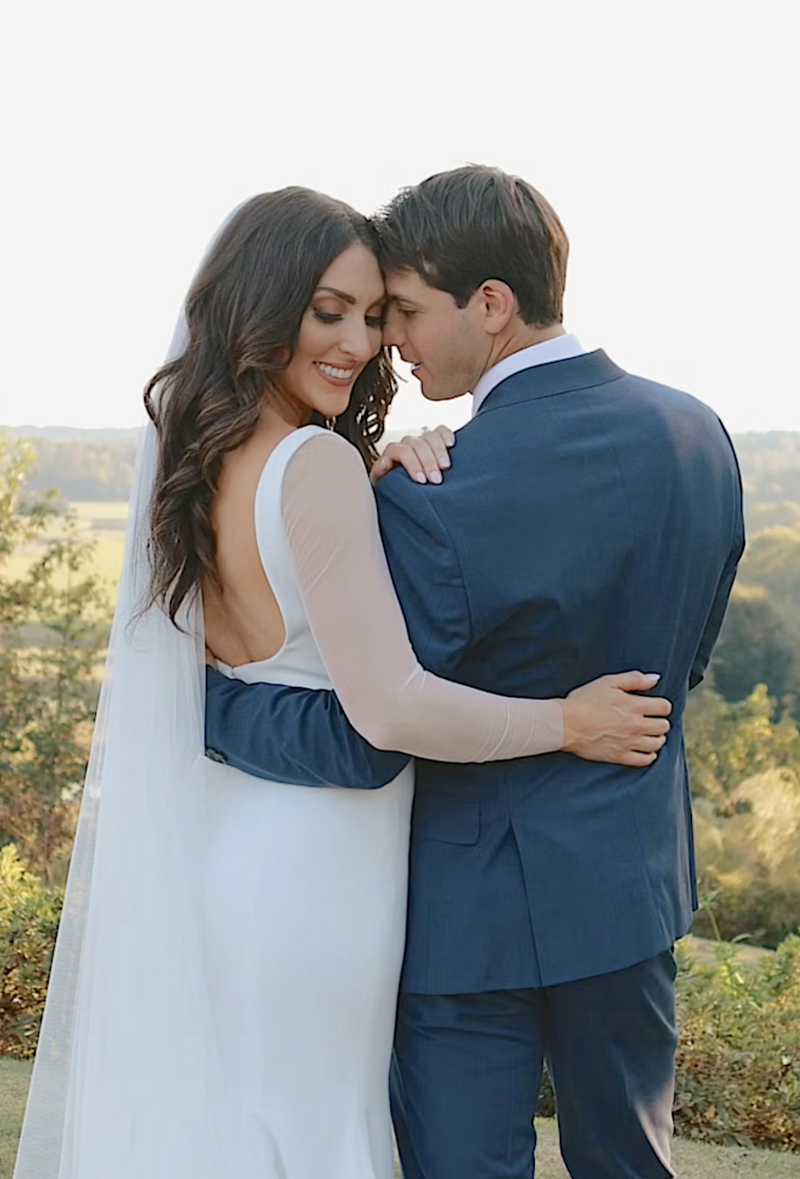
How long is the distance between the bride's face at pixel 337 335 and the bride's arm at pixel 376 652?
0.59 feet

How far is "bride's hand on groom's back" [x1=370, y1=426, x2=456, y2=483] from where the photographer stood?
2043 mm

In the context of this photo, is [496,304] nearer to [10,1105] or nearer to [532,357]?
[532,357]

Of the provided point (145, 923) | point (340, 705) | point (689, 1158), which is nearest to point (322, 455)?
point (340, 705)

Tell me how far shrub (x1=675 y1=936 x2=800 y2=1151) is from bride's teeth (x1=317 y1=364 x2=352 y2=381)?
94.0 inches

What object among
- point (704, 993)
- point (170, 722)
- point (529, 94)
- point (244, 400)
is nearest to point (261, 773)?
point (170, 722)

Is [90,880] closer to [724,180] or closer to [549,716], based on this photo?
[549,716]

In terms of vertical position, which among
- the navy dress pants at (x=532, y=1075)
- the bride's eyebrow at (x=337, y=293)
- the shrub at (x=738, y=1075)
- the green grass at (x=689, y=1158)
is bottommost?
the green grass at (x=689, y=1158)

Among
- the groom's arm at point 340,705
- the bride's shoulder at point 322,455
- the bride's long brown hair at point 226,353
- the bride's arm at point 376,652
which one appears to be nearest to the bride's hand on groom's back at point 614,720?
the bride's arm at point 376,652

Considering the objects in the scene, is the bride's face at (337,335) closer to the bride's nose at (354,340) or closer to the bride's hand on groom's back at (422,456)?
the bride's nose at (354,340)

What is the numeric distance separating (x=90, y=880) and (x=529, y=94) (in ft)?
10.7

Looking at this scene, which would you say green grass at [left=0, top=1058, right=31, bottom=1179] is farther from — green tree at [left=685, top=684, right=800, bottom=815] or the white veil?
green tree at [left=685, top=684, right=800, bottom=815]

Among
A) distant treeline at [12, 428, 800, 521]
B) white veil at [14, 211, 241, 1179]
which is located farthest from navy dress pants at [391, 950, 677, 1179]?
distant treeline at [12, 428, 800, 521]

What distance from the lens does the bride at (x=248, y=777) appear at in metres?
2.06

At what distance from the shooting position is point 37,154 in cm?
515
